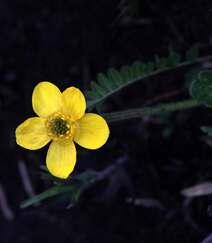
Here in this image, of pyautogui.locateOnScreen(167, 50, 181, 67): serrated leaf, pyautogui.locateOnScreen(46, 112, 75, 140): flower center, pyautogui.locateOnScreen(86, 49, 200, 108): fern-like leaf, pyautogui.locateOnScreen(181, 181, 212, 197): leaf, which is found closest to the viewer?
pyautogui.locateOnScreen(46, 112, 75, 140): flower center

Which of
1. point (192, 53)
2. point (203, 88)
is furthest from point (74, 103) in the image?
point (192, 53)

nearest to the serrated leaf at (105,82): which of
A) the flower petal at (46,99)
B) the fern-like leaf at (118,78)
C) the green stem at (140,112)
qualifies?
the fern-like leaf at (118,78)

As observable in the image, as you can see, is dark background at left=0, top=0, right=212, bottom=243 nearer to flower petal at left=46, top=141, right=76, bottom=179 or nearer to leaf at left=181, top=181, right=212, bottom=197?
leaf at left=181, top=181, right=212, bottom=197

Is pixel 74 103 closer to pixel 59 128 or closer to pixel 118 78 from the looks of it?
pixel 59 128

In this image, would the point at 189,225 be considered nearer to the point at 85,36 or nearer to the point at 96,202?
the point at 96,202

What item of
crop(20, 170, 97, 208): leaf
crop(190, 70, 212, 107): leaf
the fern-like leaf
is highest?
the fern-like leaf

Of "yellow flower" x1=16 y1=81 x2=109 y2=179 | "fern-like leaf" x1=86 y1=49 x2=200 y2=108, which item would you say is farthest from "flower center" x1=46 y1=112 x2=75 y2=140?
"fern-like leaf" x1=86 y1=49 x2=200 y2=108

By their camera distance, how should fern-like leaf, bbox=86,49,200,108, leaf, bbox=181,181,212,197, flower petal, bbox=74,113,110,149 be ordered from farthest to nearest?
1. leaf, bbox=181,181,212,197
2. fern-like leaf, bbox=86,49,200,108
3. flower petal, bbox=74,113,110,149

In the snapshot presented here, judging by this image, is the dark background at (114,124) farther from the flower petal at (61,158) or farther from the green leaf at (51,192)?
the flower petal at (61,158)
